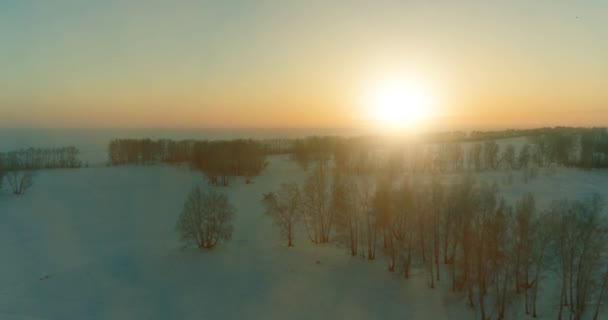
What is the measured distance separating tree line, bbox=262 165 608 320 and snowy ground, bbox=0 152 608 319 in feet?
5.14

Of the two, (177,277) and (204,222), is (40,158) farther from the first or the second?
(177,277)

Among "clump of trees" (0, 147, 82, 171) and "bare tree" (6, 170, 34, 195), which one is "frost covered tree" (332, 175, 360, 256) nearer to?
"bare tree" (6, 170, 34, 195)

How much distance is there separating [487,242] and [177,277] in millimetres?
20404

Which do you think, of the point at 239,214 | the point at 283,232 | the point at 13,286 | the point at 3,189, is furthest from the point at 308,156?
the point at 13,286

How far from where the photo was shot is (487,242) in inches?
792

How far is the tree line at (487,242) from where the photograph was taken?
18.9 meters

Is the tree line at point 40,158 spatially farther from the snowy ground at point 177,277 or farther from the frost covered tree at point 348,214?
the frost covered tree at point 348,214

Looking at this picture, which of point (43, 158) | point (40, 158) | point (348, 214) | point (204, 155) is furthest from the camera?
point (43, 158)

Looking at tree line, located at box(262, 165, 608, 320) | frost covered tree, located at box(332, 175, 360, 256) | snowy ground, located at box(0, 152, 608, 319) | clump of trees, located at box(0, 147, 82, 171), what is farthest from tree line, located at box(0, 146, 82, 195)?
tree line, located at box(262, 165, 608, 320)

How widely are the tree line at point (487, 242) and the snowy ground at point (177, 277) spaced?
1567 mm

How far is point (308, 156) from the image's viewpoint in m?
81.9

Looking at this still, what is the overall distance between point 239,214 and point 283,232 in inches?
464

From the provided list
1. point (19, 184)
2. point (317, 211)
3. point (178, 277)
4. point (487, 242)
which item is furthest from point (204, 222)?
point (19, 184)

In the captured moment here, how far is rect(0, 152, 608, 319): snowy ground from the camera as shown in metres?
21.5
